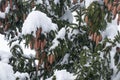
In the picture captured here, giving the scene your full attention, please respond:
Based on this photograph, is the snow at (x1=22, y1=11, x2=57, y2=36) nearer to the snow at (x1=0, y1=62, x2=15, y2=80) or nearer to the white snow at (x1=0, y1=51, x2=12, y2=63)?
the snow at (x1=0, y1=62, x2=15, y2=80)

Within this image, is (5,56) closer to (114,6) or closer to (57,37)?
(57,37)

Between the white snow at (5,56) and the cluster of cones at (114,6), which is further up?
the white snow at (5,56)

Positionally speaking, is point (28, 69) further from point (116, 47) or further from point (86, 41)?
point (116, 47)

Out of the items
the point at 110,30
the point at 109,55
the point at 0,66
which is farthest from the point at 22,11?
the point at 0,66

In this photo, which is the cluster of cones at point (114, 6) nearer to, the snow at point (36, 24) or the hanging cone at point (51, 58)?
the snow at point (36, 24)

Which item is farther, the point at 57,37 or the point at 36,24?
the point at 57,37

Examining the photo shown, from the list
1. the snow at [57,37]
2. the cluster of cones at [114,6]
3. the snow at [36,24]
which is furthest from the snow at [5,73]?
the cluster of cones at [114,6]

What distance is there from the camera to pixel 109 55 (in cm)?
518

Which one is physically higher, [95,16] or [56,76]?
[95,16]

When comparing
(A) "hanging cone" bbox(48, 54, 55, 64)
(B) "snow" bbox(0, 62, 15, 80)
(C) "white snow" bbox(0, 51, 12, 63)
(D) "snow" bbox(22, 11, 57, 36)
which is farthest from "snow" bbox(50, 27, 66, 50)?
(B) "snow" bbox(0, 62, 15, 80)

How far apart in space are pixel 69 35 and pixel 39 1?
1.25 metres

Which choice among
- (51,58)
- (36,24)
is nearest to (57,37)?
(51,58)

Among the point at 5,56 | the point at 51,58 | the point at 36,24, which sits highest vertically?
the point at 5,56

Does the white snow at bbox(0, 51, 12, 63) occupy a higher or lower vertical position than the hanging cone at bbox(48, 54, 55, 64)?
higher
